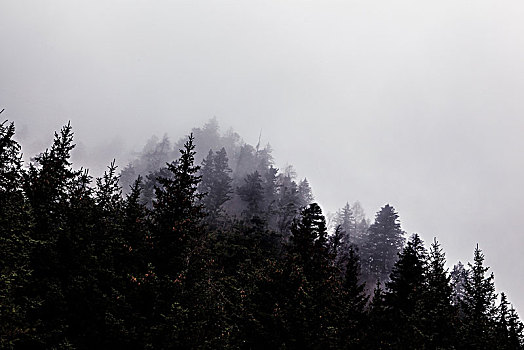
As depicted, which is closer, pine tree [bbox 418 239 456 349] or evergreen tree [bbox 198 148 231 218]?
pine tree [bbox 418 239 456 349]

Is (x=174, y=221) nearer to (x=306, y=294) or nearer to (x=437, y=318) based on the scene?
(x=306, y=294)

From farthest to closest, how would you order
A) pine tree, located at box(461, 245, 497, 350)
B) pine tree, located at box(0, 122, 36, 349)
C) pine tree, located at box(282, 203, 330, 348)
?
pine tree, located at box(461, 245, 497, 350) < pine tree, located at box(282, 203, 330, 348) < pine tree, located at box(0, 122, 36, 349)

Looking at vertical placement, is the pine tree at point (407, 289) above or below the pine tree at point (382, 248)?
below

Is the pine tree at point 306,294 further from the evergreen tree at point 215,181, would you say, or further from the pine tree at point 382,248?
the pine tree at point 382,248

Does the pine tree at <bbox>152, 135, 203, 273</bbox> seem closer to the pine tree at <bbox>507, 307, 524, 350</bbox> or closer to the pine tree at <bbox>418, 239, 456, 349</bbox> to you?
the pine tree at <bbox>418, 239, 456, 349</bbox>

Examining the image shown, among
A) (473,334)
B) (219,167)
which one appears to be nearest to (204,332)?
(473,334)

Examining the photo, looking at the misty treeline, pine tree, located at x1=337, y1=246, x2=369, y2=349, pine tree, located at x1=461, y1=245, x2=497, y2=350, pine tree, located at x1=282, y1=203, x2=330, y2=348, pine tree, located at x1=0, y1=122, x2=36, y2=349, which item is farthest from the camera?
pine tree, located at x1=461, y1=245, x2=497, y2=350

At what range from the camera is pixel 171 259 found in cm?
1461

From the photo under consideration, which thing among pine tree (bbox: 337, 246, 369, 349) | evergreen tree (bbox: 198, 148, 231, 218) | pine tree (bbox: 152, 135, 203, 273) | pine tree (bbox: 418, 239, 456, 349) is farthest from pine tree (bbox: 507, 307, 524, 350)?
evergreen tree (bbox: 198, 148, 231, 218)

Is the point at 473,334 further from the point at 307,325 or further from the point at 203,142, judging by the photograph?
the point at 203,142

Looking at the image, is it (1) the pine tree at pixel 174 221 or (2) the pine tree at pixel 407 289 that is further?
(2) the pine tree at pixel 407 289

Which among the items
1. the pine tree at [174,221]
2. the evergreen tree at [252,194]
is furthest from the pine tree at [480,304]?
the evergreen tree at [252,194]

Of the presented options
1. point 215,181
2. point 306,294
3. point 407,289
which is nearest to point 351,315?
point 407,289

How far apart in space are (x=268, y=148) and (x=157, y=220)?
3785 inches
